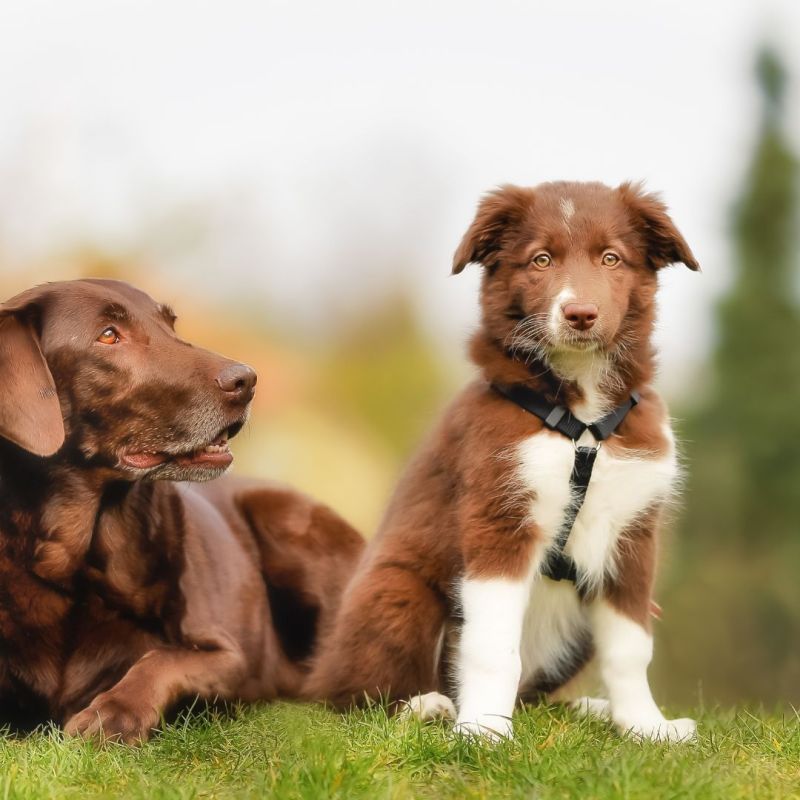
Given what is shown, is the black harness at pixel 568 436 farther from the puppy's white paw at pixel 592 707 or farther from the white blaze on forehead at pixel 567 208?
the white blaze on forehead at pixel 567 208

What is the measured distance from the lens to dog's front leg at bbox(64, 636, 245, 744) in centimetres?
407

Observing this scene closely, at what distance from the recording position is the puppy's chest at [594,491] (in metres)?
4.14

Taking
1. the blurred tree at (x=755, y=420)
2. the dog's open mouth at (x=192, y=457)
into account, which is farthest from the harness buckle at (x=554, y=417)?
the blurred tree at (x=755, y=420)

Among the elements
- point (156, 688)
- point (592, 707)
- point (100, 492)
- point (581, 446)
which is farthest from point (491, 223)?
point (156, 688)

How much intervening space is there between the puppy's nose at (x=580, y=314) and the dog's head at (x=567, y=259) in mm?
24

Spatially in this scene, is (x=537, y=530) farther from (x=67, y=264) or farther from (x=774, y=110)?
(x=774, y=110)

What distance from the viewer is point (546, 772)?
3377mm

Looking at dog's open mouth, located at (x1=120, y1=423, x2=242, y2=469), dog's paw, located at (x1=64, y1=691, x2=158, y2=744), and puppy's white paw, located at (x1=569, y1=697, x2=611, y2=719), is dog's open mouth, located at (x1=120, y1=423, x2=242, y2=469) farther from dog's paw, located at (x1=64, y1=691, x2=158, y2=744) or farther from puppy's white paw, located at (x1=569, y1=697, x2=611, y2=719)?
puppy's white paw, located at (x1=569, y1=697, x2=611, y2=719)

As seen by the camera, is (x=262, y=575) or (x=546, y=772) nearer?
(x=546, y=772)

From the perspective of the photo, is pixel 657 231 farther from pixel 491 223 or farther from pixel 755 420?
pixel 755 420

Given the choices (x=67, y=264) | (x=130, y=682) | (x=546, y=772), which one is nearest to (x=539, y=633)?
(x=546, y=772)

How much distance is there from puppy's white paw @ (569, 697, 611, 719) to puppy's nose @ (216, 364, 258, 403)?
66.5 inches

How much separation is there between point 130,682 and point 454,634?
3.88 feet

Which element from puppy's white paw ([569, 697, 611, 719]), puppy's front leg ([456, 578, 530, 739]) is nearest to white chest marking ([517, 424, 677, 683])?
puppy's front leg ([456, 578, 530, 739])
